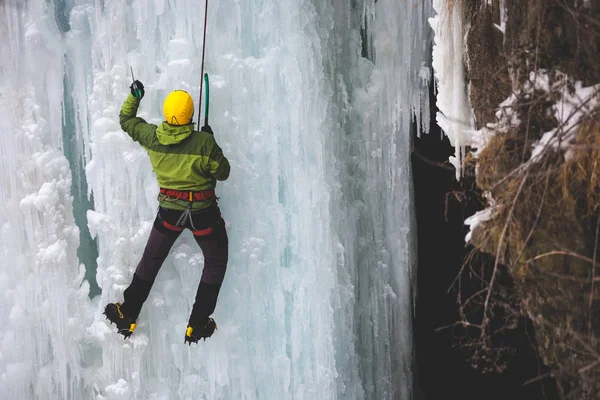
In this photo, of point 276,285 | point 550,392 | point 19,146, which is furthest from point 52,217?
point 550,392

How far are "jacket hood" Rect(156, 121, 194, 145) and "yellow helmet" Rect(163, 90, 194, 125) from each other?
3 centimetres

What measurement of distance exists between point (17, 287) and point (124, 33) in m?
2.05

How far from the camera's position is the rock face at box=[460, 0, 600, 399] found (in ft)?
9.43

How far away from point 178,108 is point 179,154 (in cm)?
28

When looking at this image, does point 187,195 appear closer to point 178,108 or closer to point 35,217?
point 178,108

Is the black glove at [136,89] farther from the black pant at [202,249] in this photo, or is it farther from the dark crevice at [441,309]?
the dark crevice at [441,309]

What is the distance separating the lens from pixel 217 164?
3.55m

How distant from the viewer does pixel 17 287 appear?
14.4 ft

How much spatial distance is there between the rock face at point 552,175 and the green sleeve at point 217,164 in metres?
1.50

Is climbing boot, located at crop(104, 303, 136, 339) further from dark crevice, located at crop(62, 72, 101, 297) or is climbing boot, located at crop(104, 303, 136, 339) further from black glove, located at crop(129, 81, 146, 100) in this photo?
black glove, located at crop(129, 81, 146, 100)

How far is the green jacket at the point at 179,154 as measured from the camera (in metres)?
3.54

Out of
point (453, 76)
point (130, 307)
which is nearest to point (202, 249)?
point (130, 307)

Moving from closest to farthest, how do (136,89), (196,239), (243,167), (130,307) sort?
(136,89)
(196,239)
(130,307)
(243,167)

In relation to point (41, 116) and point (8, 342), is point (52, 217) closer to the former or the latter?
point (41, 116)
